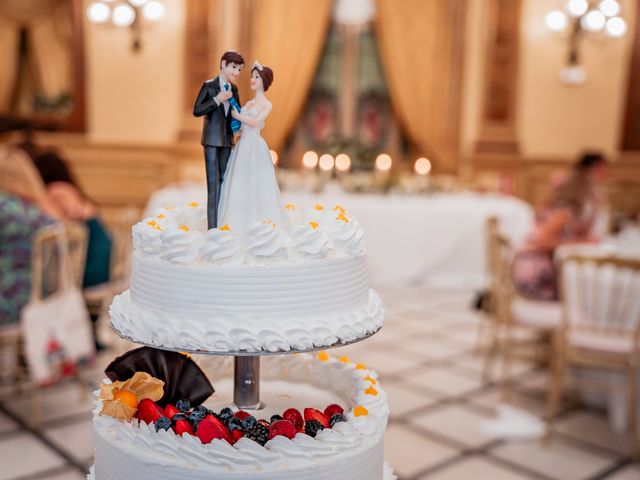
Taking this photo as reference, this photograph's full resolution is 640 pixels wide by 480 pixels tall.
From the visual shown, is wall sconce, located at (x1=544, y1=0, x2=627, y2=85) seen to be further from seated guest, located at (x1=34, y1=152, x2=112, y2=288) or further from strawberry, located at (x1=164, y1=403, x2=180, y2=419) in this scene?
strawberry, located at (x1=164, y1=403, x2=180, y2=419)

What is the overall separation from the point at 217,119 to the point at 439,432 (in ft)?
8.36

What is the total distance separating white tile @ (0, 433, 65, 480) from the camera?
313 centimetres

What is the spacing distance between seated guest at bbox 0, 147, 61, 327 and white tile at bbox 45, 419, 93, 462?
65 centimetres

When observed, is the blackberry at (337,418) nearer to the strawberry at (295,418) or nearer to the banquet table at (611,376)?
the strawberry at (295,418)

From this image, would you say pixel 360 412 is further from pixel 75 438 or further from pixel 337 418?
pixel 75 438

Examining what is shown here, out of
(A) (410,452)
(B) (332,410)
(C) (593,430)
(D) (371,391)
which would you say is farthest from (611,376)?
(B) (332,410)

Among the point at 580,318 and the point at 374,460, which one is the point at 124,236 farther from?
the point at 374,460

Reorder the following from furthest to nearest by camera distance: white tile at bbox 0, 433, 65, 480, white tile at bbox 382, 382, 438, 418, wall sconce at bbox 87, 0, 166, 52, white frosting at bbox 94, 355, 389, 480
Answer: wall sconce at bbox 87, 0, 166, 52 → white tile at bbox 382, 382, 438, 418 → white tile at bbox 0, 433, 65, 480 → white frosting at bbox 94, 355, 389, 480

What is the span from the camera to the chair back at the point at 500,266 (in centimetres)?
423

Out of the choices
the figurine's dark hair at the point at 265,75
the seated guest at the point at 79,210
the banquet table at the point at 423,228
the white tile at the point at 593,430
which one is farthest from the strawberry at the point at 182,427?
the banquet table at the point at 423,228

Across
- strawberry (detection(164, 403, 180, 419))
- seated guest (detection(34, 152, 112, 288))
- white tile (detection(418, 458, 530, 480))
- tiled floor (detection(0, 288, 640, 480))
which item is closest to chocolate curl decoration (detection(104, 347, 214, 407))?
strawberry (detection(164, 403, 180, 419))

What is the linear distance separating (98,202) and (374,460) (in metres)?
8.61

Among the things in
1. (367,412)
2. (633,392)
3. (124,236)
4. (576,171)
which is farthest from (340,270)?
(576,171)

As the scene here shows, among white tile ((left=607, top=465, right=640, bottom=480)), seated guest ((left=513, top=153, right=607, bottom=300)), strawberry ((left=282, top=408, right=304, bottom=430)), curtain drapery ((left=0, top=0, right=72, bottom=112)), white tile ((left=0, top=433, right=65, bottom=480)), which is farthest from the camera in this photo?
curtain drapery ((left=0, top=0, right=72, bottom=112))
